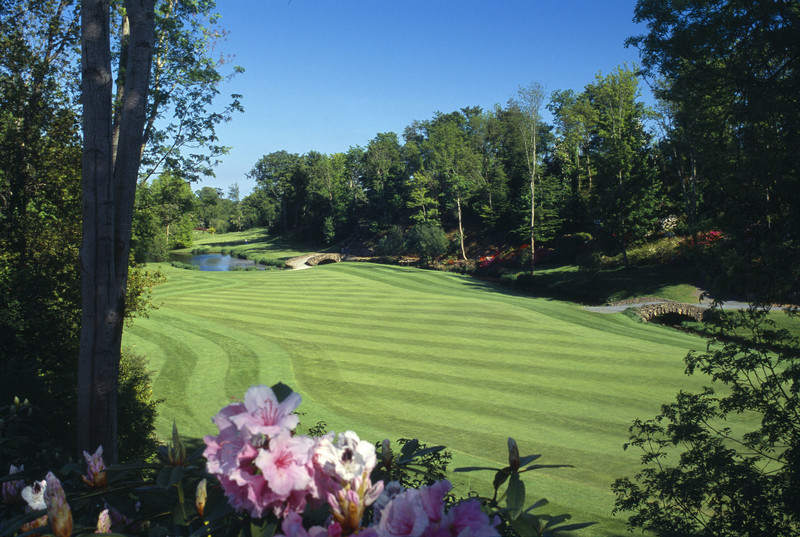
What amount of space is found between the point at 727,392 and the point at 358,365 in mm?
9291

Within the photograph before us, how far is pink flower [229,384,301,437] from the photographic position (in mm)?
1147

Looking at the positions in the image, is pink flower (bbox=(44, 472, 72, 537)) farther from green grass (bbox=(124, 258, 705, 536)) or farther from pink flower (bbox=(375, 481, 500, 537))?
green grass (bbox=(124, 258, 705, 536))

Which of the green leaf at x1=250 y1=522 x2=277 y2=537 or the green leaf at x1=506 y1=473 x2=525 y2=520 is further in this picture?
the green leaf at x1=506 y1=473 x2=525 y2=520

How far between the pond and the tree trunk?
4658 centimetres

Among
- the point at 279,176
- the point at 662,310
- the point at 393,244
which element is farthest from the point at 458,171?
the point at 279,176

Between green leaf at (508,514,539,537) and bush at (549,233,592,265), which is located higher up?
bush at (549,233,592,265)

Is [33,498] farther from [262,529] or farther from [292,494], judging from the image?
[292,494]

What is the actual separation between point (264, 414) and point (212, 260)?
194 feet

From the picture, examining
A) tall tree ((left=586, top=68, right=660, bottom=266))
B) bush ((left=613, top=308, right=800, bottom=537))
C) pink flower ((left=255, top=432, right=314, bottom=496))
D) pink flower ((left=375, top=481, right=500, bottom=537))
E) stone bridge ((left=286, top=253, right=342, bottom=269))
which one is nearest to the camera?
pink flower ((left=375, top=481, right=500, bottom=537))

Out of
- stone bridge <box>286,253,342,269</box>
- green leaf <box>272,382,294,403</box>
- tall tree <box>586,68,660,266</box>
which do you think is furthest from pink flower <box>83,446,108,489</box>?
stone bridge <box>286,253,342,269</box>

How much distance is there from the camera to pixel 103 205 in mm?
3754

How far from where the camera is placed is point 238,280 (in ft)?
99.5

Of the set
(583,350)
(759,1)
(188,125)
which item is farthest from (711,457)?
(188,125)

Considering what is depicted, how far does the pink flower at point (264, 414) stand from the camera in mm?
1147
